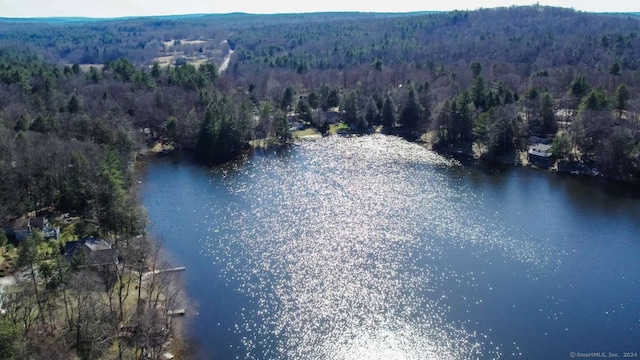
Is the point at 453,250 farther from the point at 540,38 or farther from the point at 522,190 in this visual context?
the point at 540,38

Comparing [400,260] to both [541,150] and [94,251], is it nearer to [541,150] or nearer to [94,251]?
[94,251]

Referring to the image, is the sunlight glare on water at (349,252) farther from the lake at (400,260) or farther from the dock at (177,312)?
the dock at (177,312)

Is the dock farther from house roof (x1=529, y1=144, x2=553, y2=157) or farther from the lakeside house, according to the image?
house roof (x1=529, y1=144, x2=553, y2=157)

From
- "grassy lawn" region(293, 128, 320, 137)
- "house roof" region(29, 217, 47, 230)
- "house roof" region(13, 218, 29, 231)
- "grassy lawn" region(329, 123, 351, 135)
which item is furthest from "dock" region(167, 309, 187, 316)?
"grassy lawn" region(329, 123, 351, 135)

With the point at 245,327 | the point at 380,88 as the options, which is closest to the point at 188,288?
the point at 245,327

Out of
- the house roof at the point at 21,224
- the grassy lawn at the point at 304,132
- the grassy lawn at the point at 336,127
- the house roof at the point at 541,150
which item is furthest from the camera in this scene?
the grassy lawn at the point at 336,127

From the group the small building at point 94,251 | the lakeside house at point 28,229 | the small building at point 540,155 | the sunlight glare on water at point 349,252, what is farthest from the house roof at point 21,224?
the small building at point 540,155
